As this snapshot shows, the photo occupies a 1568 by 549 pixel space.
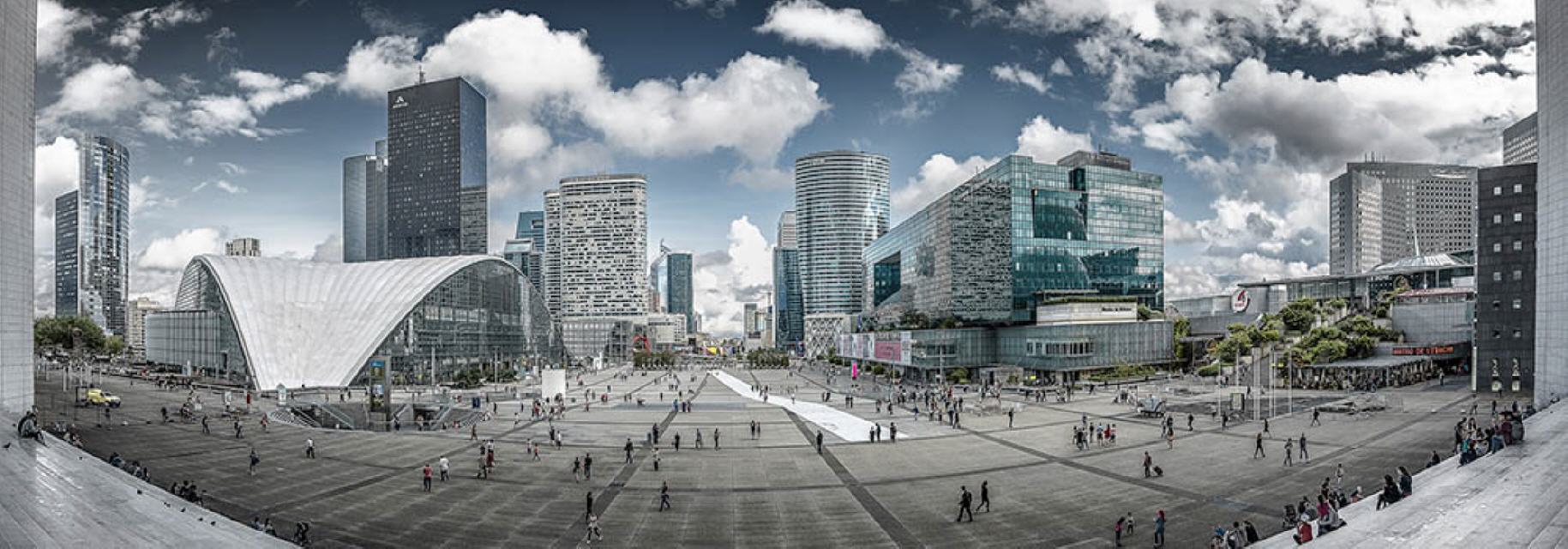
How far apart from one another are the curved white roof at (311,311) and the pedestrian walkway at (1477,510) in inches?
3034

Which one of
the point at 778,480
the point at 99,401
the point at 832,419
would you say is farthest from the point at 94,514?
the point at 99,401

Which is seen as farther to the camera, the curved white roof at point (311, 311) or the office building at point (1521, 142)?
the office building at point (1521, 142)

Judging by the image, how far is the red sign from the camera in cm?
6047

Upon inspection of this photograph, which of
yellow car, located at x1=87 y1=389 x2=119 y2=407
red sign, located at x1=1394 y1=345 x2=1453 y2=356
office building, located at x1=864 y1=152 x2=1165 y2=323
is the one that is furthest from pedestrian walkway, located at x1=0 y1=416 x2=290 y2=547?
office building, located at x1=864 y1=152 x2=1165 y2=323

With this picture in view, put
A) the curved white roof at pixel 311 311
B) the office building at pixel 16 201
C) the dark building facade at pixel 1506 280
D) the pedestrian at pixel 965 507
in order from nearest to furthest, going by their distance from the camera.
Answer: the pedestrian at pixel 965 507 → the office building at pixel 16 201 → the dark building facade at pixel 1506 280 → the curved white roof at pixel 311 311

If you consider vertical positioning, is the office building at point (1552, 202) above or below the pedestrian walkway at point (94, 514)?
above

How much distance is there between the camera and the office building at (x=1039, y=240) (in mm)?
92125

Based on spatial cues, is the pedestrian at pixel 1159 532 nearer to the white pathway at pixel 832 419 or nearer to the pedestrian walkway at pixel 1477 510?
the pedestrian walkway at pixel 1477 510

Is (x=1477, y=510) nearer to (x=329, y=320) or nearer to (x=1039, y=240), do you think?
(x=1039, y=240)

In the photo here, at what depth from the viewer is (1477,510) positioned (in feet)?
53.5

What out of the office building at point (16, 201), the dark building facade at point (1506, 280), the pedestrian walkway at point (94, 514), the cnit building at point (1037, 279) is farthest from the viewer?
the cnit building at point (1037, 279)

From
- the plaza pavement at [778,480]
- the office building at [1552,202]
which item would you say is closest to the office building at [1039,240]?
the plaza pavement at [778,480]

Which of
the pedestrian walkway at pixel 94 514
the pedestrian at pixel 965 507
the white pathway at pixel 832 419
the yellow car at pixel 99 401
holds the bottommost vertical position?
the white pathway at pixel 832 419

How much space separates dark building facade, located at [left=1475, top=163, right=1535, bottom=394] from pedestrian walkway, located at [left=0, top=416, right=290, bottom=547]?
7191 centimetres
